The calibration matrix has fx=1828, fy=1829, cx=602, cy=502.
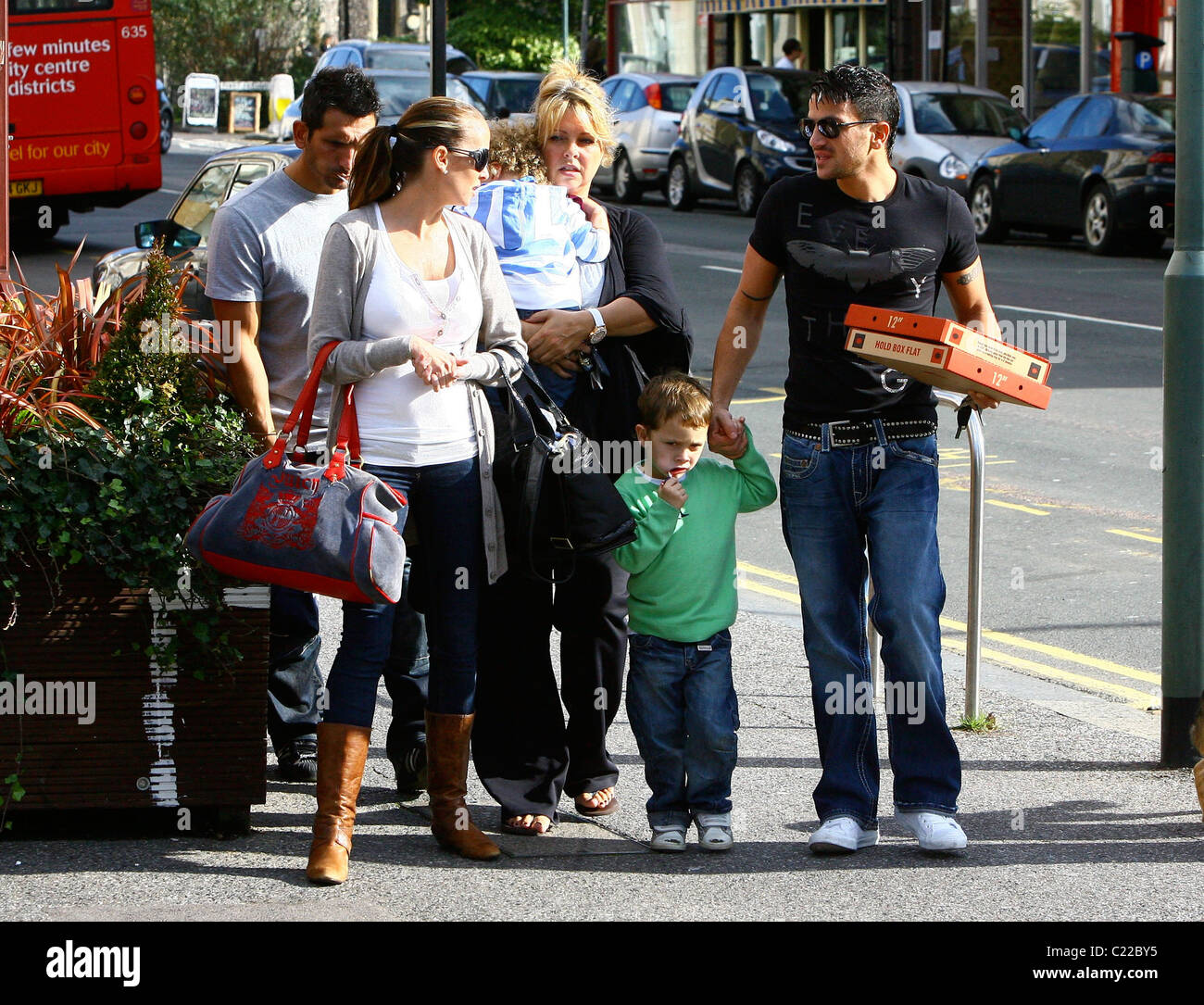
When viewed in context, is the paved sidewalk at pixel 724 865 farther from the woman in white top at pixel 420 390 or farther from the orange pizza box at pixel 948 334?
the orange pizza box at pixel 948 334

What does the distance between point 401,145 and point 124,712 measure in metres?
1.58

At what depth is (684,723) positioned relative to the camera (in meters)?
4.76

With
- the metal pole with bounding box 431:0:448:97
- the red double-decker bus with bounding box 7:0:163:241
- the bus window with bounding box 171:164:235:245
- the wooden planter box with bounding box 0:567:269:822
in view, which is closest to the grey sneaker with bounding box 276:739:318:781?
the wooden planter box with bounding box 0:567:269:822

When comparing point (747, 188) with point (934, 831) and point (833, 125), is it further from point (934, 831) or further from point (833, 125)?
point (934, 831)

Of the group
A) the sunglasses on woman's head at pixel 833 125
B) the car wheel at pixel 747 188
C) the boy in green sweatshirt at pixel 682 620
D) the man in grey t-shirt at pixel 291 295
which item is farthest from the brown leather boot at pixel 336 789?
the car wheel at pixel 747 188

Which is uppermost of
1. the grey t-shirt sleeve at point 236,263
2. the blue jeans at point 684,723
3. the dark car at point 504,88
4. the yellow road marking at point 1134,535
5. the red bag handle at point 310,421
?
the dark car at point 504,88

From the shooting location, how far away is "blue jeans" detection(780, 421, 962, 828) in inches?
183

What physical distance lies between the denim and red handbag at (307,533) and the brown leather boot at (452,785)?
1.78ft

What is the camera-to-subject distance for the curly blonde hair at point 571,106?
489 cm

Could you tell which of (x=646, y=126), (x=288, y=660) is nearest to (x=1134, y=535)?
(x=288, y=660)

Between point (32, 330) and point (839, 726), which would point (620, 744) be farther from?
point (32, 330)

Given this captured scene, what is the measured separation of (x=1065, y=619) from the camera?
23.9 feet

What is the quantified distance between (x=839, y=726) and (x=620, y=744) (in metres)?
1.08

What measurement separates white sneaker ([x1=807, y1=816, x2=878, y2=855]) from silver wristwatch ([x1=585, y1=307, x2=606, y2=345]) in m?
1.40
